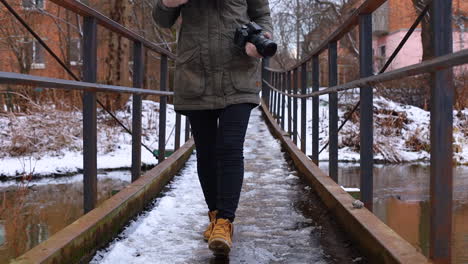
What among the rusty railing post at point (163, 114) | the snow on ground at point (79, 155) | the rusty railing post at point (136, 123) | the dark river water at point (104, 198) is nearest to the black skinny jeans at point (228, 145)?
the rusty railing post at point (136, 123)

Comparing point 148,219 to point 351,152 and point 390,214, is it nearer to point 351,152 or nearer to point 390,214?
point 390,214

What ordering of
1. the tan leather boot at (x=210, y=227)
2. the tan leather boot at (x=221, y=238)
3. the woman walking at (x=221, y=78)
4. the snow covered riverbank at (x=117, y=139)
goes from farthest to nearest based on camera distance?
1. the snow covered riverbank at (x=117, y=139)
2. the tan leather boot at (x=210, y=227)
3. the woman walking at (x=221, y=78)
4. the tan leather boot at (x=221, y=238)

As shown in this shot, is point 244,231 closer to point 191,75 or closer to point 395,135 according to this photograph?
point 191,75

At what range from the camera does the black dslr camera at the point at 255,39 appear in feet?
8.34

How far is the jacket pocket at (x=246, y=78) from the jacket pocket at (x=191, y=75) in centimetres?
16

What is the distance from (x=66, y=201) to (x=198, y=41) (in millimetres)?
5258

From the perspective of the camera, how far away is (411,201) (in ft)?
24.4

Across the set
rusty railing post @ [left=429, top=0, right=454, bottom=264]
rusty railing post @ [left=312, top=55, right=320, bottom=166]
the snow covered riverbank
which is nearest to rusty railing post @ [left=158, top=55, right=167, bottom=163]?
rusty railing post @ [left=312, top=55, right=320, bottom=166]

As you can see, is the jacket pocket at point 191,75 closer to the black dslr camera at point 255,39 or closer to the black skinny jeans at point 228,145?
the black skinny jeans at point 228,145

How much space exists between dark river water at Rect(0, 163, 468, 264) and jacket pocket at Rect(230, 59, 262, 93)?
2.59 metres

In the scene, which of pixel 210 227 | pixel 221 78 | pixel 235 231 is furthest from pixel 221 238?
pixel 221 78

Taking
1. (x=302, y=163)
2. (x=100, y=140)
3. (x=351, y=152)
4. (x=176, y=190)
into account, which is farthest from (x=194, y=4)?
(x=351, y=152)

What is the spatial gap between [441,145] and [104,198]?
625 centimetres

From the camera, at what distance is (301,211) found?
376 cm
